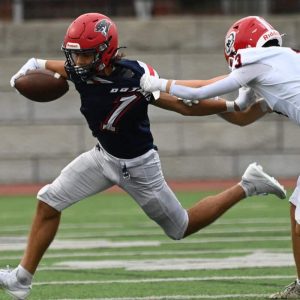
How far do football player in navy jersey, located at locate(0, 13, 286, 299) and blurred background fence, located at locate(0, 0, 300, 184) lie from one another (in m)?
7.94

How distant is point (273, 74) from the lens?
18.4 feet

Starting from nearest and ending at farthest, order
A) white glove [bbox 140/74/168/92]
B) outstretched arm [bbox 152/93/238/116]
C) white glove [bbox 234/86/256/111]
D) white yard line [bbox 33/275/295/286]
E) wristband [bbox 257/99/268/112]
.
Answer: white glove [bbox 140/74/168/92], outstretched arm [bbox 152/93/238/116], white glove [bbox 234/86/256/111], wristband [bbox 257/99/268/112], white yard line [bbox 33/275/295/286]

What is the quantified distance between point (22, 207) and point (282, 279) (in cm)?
534

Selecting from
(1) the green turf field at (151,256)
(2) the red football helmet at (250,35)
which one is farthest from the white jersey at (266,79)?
(1) the green turf field at (151,256)

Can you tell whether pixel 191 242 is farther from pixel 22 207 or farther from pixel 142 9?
pixel 142 9

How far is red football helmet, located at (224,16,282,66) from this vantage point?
5785 mm

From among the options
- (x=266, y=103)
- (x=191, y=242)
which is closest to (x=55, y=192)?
(x=266, y=103)

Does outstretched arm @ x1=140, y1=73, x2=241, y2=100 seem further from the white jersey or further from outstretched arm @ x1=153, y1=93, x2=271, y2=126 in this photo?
outstretched arm @ x1=153, y1=93, x2=271, y2=126

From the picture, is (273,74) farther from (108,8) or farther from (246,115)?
(108,8)

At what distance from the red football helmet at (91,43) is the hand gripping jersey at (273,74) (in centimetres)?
70

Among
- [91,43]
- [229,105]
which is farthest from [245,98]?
[91,43]

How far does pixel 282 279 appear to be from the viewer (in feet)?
21.8

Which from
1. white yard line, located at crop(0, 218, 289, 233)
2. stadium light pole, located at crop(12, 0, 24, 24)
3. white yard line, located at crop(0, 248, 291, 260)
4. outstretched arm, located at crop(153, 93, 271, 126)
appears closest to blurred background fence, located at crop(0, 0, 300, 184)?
stadium light pole, located at crop(12, 0, 24, 24)

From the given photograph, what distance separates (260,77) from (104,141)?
963 mm
